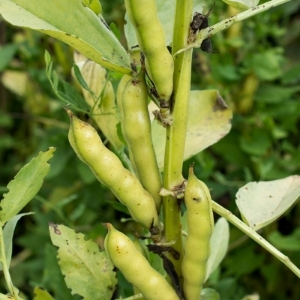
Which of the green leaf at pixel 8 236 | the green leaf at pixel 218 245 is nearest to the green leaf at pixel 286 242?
the green leaf at pixel 218 245

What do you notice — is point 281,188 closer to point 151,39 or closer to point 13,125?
point 151,39

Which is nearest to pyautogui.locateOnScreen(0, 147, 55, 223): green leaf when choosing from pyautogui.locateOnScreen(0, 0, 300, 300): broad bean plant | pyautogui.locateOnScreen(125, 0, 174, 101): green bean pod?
pyautogui.locateOnScreen(0, 0, 300, 300): broad bean plant

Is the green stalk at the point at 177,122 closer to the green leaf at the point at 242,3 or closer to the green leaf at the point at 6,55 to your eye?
the green leaf at the point at 242,3

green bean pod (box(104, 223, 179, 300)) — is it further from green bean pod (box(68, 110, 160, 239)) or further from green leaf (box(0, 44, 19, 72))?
green leaf (box(0, 44, 19, 72))

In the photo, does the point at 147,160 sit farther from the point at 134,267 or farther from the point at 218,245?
the point at 218,245

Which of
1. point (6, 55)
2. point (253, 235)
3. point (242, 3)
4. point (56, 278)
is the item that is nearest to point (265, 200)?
point (253, 235)

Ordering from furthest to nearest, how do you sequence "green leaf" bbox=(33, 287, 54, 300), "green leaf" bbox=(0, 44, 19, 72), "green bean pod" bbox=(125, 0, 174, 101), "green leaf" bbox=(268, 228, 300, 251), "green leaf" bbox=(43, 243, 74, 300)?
"green leaf" bbox=(0, 44, 19, 72), "green leaf" bbox=(268, 228, 300, 251), "green leaf" bbox=(43, 243, 74, 300), "green leaf" bbox=(33, 287, 54, 300), "green bean pod" bbox=(125, 0, 174, 101)
